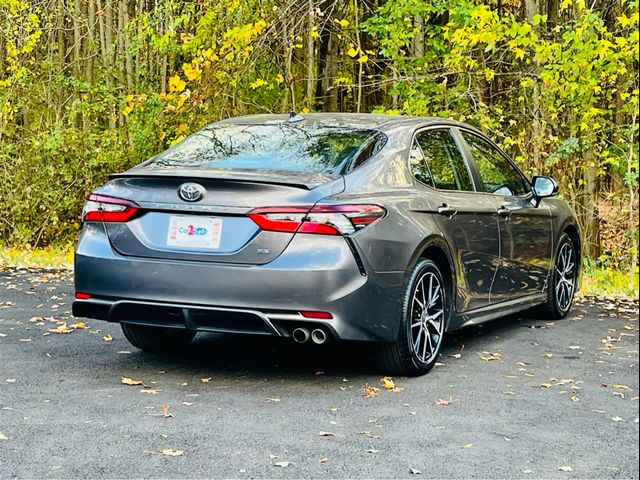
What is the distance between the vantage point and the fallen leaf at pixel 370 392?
5.45 m

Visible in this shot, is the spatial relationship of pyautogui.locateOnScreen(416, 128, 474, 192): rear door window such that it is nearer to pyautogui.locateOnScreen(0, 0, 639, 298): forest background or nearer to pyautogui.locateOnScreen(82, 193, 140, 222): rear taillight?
pyautogui.locateOnScreen(82, 193, 140, 222): rear taillight

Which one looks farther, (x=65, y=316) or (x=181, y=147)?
(x=65, y=316)

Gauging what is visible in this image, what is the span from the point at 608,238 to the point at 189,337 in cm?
870

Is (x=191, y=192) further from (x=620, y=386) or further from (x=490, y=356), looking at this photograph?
(x=620, y=386)

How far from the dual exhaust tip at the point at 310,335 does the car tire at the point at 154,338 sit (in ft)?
4.48

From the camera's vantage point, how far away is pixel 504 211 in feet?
23.2

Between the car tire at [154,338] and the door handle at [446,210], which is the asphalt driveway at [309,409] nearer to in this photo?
the car tire at [154,338]

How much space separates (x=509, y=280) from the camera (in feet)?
23.5

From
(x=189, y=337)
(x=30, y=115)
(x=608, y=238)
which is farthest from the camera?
(x=30, y=115)

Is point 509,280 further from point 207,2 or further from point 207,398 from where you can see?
point 207,2

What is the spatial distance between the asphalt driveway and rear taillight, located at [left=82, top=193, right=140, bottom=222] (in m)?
0.91

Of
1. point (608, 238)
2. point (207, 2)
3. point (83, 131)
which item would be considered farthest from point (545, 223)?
point (83, 131)

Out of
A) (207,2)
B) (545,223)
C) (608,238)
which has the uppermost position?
(207,2)

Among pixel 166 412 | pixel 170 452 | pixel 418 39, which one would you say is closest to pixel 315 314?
pixel 166 412
